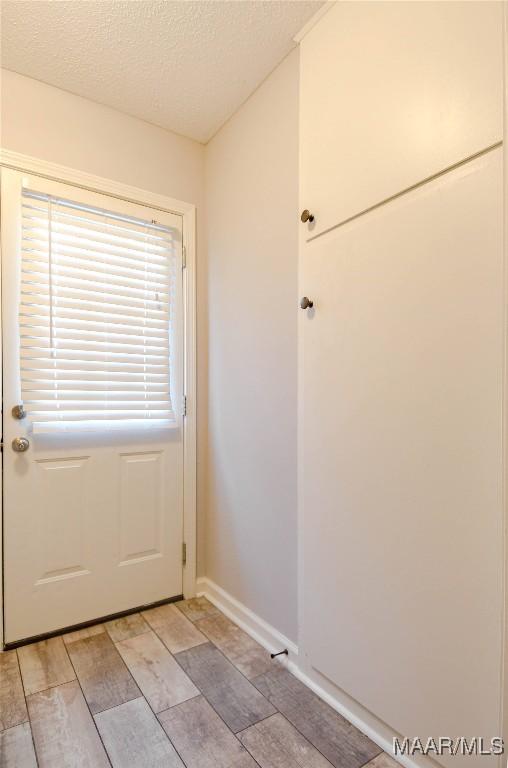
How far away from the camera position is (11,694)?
1.46m

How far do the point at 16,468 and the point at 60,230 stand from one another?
113 cm

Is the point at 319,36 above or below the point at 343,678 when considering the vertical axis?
above

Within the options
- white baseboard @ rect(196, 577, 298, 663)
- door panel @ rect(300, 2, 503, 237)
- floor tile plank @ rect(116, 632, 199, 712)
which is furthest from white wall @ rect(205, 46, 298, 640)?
floor tile plank @ rect(116, 632, 199, 712)

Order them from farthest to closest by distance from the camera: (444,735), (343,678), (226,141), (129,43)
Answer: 1. (226,141)
2. (129,43)
3. (343,678)
4. (444,735)

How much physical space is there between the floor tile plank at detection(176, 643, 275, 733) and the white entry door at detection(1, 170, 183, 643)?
517 mm

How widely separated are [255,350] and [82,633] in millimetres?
1592

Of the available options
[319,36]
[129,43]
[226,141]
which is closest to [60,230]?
[129,43]

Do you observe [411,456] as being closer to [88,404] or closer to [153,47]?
[88,404]

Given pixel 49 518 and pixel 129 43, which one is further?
pixel 49 518

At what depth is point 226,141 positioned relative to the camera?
211 centimetres

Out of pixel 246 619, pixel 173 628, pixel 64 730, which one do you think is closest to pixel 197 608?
pixel 173 628

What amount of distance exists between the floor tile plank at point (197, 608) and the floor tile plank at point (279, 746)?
748mm

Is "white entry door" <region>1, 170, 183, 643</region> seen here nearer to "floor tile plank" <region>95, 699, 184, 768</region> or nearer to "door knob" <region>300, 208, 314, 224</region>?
"floor tile plank" <region>95, 699, 184, 768</region>

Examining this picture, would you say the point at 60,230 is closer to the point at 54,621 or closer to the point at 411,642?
the point at 54,621
